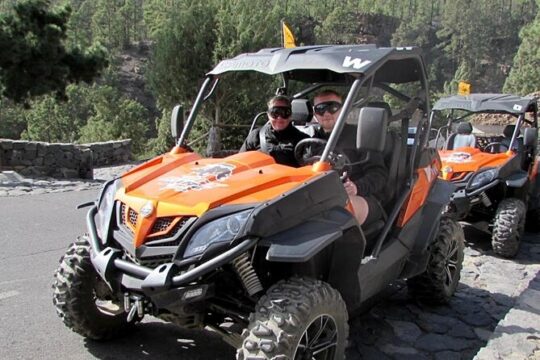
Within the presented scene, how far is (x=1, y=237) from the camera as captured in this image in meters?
6.76

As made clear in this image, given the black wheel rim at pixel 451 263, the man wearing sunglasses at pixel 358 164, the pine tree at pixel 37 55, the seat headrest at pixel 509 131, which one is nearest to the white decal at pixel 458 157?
the seat headrest at pixel 509 131

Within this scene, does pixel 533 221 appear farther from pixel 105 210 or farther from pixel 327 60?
pixel 105 210

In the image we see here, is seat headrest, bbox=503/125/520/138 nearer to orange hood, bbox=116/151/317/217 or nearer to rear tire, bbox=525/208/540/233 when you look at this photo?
rear tire, bbox=525/208/540/233

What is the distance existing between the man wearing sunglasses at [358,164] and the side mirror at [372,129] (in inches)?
27.2

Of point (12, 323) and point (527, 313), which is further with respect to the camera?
point (12, 323)

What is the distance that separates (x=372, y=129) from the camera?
3256 millimetres

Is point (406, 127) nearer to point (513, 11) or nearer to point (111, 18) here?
point (111, 18)

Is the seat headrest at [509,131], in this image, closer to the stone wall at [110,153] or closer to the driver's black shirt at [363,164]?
the driver's black shirt at [363,164]

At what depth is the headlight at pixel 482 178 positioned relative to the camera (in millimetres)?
7024

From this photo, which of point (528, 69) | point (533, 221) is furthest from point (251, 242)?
point (528, 69)

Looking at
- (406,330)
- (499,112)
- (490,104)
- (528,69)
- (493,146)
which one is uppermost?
(490,104)

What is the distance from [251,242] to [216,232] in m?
0.19

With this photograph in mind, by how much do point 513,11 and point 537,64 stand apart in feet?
255

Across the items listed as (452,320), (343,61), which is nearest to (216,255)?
(343,61)
